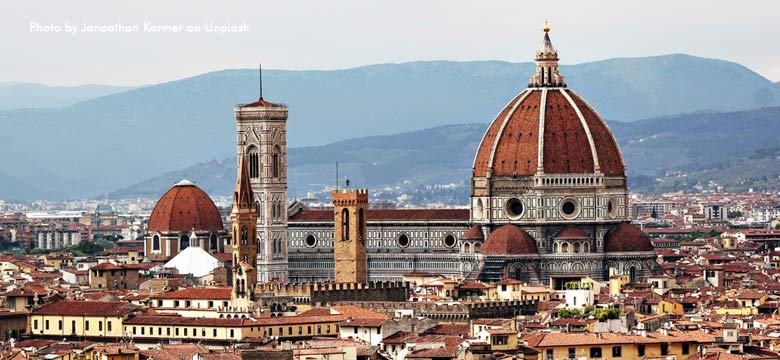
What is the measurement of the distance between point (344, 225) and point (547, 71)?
1581cm

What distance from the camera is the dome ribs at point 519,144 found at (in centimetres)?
12800

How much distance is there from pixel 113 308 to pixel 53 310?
2.12 m

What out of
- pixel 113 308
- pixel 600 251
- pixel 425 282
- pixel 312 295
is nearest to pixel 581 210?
pixel 600 251

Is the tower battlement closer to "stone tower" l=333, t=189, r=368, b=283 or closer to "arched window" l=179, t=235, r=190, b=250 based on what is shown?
"stone tower" l=333, t=189, r=368, b=283

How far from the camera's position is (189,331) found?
262 ft

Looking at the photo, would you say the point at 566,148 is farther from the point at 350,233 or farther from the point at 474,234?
the point at 350,233

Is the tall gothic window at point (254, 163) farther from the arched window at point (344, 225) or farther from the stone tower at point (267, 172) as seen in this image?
the arched window at point (344, 225)

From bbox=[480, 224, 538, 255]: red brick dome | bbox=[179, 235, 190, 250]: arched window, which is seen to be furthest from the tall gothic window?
bbox=[179, 235, 190, 250]: arched window

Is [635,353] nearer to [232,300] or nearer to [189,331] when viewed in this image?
[189,331]

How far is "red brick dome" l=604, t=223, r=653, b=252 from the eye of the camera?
407 feet

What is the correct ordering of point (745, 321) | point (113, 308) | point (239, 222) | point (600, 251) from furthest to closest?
point (600, 251) < point (239, 222) < point (113, 308) < point (745, 321)

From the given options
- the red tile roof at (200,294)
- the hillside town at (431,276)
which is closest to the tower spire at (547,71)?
the hillside town at (431,276)

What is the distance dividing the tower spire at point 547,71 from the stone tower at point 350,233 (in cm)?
1367

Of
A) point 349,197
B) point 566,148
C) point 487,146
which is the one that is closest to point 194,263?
point 349,197
